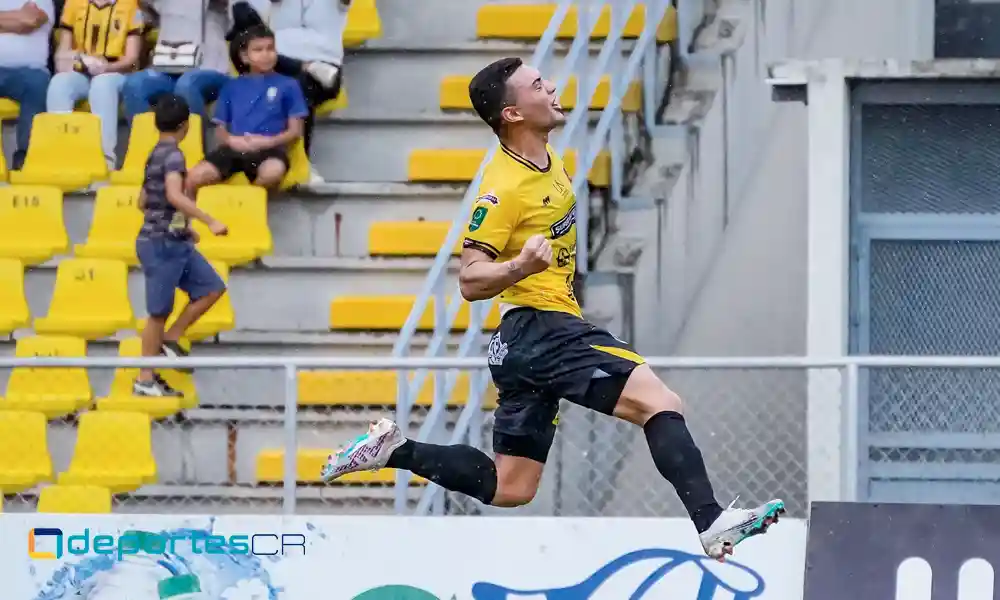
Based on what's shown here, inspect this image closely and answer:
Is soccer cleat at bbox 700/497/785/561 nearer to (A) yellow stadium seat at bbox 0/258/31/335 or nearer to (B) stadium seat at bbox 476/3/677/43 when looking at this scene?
(A) yellow stadium seat at bbox 0/258/31/335

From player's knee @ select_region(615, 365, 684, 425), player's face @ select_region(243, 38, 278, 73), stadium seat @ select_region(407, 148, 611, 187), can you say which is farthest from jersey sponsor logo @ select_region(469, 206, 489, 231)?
player's face @ select_region(243, 38, 278, 73)

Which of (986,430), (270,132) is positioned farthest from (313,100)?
(986,430)

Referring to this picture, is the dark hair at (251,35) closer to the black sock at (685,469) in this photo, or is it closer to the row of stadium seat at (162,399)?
the row of stadium seat at (162,399)

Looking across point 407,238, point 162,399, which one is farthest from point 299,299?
point 162,399

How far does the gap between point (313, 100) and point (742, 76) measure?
7.41 ft

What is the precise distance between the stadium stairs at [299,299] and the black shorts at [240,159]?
0.14 m

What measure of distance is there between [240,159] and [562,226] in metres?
4.37

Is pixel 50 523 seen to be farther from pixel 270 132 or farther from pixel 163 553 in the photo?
pixel 270 132

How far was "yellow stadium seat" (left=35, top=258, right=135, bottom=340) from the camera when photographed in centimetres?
1020

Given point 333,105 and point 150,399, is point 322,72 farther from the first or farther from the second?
point 150,399

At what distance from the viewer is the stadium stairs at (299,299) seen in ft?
28.5

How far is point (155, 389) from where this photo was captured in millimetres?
9125

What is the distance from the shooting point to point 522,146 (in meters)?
6.33

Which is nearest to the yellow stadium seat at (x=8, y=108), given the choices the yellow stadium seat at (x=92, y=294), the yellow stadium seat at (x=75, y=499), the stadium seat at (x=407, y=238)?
the yellow stadium seat at (x=92, y=294)
